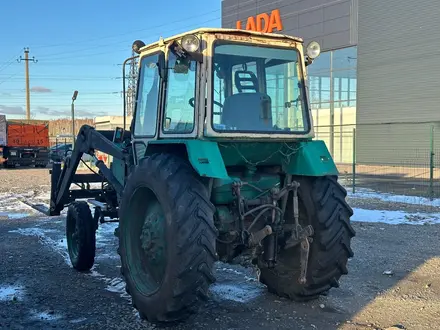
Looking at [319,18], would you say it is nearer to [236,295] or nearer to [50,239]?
[50,239]

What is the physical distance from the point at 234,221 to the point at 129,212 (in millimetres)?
1132

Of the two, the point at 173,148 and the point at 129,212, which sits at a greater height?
the point at 173,148

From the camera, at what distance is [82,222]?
6.94m

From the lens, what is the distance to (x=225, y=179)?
4684 mm

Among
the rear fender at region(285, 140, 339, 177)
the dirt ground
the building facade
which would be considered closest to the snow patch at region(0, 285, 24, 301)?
the dirt ground

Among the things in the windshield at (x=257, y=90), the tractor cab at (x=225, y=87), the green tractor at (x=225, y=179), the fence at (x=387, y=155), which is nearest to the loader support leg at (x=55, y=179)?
the green tractor at (x=225, y=179)

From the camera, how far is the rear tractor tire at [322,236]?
17.1 ft

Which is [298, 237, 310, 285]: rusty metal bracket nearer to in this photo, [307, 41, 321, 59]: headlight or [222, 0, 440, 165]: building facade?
[307, 41, 321, 59]: headlight

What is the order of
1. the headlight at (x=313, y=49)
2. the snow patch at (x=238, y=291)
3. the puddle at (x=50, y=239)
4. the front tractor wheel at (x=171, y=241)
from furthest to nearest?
the puddle at (x=50, y=239) → the snow patch at (x=238, y=291) → the headlight at (x=313, y=49) → the front tractor wheel at (x=171, y=241)

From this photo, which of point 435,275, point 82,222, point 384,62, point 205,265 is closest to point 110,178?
point 82,222

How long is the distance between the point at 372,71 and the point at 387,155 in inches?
181

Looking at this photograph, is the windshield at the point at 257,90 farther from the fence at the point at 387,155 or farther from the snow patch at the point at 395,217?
the fence at the point at 387,155

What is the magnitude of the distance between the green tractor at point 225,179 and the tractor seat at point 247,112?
12mm

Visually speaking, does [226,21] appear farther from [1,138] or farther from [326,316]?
[326,316]
